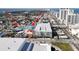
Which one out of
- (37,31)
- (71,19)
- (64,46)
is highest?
(71,19)

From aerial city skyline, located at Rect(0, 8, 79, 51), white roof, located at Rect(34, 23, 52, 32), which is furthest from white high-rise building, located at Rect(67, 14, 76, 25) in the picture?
white roof, located at Rect(34, 23, 52, 32)

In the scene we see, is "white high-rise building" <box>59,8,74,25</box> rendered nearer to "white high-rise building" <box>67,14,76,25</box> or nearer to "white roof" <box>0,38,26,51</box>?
"white high-rise building" <box>67,14,76,25</box>

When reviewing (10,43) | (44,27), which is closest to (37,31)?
(44,27)

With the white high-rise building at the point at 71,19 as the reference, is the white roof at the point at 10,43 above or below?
below

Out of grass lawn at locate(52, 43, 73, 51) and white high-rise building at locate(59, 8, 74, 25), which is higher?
white high-rise building at locate(59, 8, 74, 25)

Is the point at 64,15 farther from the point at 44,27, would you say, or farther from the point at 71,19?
the point at 44,27

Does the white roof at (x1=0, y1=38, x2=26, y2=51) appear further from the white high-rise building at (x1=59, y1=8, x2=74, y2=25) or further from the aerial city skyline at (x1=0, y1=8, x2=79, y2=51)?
the white high-rise building at (x1=59, y1=8, x2=74, y2=25)

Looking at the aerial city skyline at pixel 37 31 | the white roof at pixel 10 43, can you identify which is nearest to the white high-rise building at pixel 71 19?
the aerial city skyline at pixel 37 31

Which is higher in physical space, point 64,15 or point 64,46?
point 64,15

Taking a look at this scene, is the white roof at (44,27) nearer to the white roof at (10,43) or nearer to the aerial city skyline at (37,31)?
the aerial city skyline at (37,31)

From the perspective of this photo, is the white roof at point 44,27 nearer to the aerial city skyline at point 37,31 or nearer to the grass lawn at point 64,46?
the aerial city skyline at point 37,31
